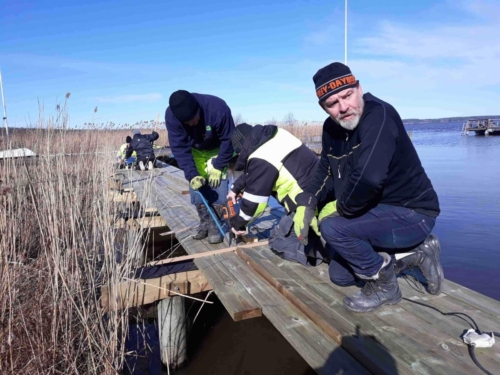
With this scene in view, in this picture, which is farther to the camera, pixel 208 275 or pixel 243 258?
pixel 243 258

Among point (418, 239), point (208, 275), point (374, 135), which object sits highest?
point (374, 135)

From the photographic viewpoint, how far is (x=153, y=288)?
113 inches

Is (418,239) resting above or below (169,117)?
below

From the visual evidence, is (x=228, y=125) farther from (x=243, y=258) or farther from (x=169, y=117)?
(x=243, y=258)

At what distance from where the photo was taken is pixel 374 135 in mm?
1926

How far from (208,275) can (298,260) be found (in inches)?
28.4

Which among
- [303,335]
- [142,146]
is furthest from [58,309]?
[142,146]

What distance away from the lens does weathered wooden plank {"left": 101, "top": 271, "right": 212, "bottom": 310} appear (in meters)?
2.59

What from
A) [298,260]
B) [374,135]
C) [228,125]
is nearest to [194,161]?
[228,125]

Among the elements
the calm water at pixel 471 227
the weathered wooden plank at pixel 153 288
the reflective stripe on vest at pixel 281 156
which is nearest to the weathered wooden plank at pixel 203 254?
the weathered wooden plank at pixel 153 288

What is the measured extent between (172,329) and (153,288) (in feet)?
2.30

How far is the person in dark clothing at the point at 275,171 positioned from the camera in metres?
2.74

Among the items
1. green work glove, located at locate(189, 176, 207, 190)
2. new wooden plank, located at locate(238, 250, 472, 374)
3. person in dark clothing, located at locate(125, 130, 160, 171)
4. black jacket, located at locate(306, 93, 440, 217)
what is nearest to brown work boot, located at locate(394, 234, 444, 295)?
black jacket, located at locate(306, 93, 440, 217)

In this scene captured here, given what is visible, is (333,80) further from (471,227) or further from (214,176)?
(471,227)
